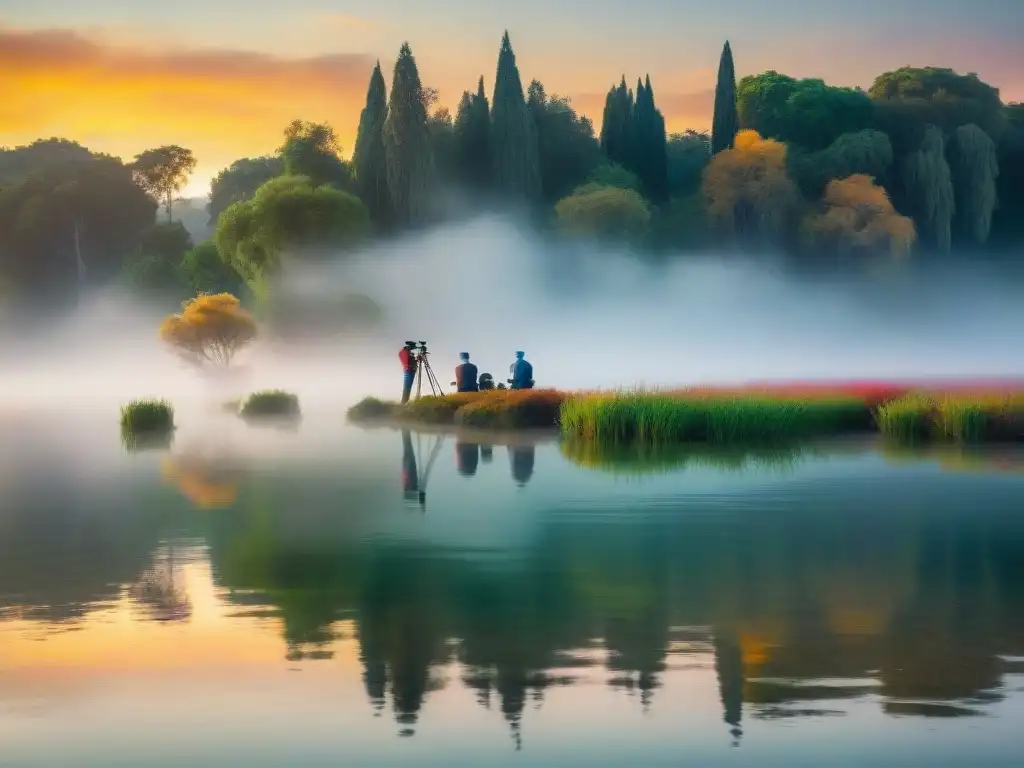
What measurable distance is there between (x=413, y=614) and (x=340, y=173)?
76168 millimetres

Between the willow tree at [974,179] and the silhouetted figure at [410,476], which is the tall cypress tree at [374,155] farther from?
the silhouetted figure at [410,476]

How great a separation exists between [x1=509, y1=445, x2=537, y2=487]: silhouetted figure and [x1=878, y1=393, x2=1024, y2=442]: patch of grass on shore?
7465 mm

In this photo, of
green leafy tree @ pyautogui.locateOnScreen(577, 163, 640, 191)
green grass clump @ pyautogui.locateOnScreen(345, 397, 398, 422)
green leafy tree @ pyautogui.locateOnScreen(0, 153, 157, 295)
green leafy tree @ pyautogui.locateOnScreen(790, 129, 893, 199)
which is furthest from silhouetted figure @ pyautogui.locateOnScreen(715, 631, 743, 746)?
green leafy tree @ pyautogui.locateOnScreen(0, 153, 157, 295)

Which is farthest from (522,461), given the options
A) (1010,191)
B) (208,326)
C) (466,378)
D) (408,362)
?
(1010,191)

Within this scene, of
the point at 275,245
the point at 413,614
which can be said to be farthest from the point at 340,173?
the point at 413,614

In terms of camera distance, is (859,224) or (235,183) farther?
(235,183)

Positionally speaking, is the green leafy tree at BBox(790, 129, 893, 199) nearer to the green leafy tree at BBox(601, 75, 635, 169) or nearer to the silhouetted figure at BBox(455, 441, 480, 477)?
the green leafy tree at BBox(601, 75, 635, 169)

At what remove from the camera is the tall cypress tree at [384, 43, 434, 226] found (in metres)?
79.6

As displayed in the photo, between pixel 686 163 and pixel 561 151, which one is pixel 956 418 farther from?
pixel 686 163

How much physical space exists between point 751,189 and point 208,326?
34.8m

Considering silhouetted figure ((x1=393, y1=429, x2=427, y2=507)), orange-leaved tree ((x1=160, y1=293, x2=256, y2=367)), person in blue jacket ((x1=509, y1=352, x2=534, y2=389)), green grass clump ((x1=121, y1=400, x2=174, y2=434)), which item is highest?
orange-leaved tree ((x1=160, y1=293, x2=256, y2=367))

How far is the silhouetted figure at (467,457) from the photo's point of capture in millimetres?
24672

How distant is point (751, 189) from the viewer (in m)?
81.8

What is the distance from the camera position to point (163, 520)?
60.2ft
